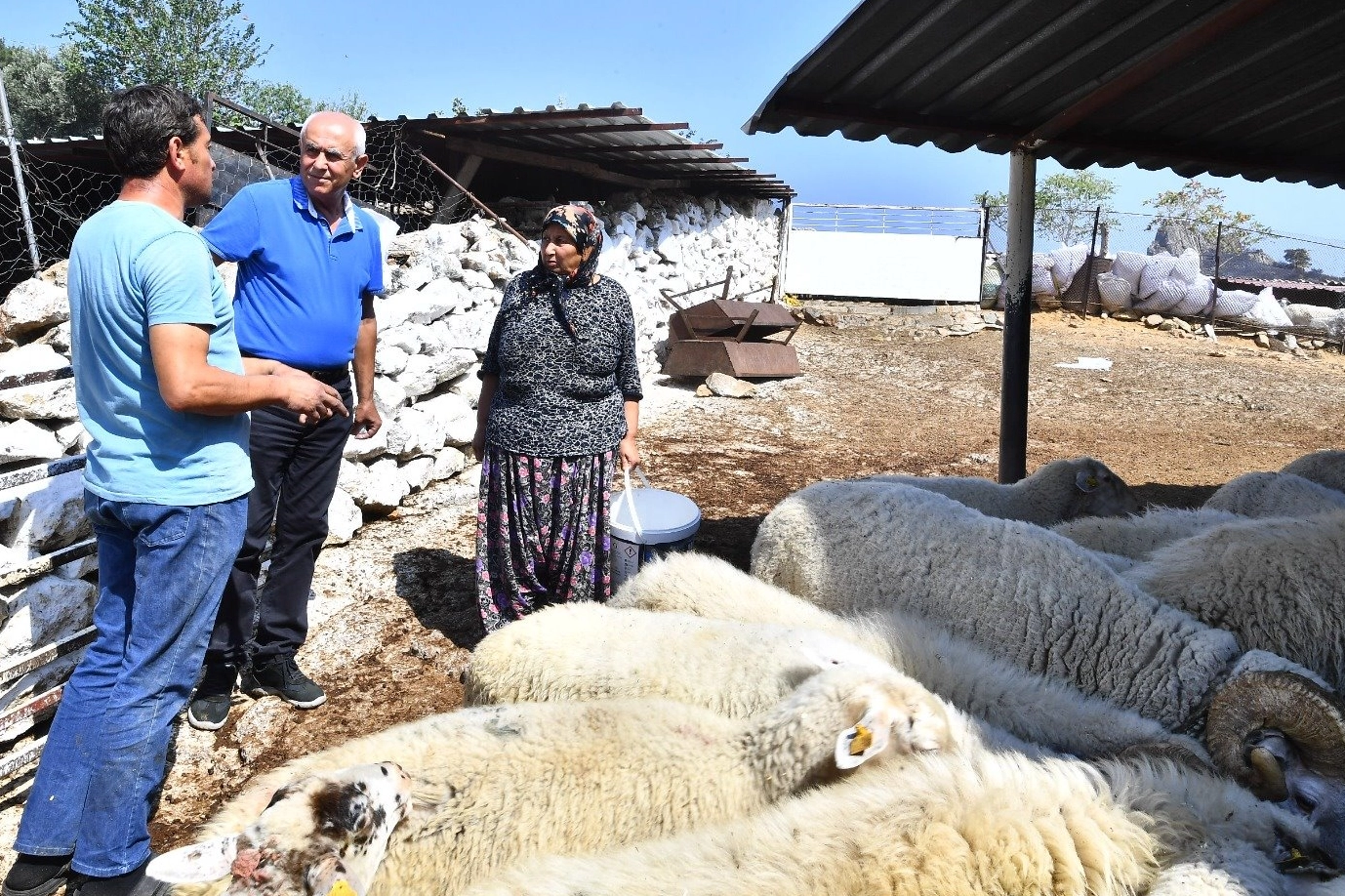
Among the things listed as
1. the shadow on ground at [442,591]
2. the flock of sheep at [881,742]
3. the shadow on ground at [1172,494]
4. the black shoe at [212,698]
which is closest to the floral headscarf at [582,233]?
the flock of sheep at [881,742]

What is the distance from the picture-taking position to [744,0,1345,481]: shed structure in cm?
349

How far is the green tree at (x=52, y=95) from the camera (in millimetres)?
26562

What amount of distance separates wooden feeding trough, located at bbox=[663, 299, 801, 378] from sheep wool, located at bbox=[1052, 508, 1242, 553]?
22.8 ft

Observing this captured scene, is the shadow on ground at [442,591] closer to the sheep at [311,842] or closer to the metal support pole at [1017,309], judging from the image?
the sheep at [311,842]

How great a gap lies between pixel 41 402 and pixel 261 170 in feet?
11.3

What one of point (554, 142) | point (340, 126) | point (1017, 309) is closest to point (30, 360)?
point (340, 126)

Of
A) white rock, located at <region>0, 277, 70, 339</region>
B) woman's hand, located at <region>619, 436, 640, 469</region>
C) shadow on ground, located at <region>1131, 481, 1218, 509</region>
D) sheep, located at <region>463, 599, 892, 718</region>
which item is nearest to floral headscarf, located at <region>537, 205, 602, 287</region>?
woman's hand, located at <region>619, 436, 640, 469</region>

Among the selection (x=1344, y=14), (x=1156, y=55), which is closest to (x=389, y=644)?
(x=1156, y=55)

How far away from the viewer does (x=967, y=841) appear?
1.50 meters

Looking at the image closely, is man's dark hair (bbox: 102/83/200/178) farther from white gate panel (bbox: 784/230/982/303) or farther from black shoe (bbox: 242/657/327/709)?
white gate panel (bbox: 784/230/982/303)

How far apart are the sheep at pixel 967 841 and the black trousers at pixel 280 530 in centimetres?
201

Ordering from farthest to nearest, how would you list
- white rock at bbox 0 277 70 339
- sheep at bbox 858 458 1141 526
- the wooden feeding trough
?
the wooden feeding trough
sheep at bbox 858 458 1141 526
white rock at bbox 0 277 70 339

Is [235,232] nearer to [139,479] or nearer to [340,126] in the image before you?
[340,126]

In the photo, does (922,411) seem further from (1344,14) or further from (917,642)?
(917,642)
